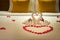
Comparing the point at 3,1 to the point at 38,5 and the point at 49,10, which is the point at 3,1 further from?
the point at 49,10

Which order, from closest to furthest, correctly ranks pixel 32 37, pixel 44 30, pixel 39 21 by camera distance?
pixel 32 37 → pixel 44 30 → pixel 39 21

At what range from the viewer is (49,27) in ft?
5.14

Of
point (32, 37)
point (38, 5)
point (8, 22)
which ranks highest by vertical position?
point (38, 5)

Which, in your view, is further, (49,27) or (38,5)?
(38,5)

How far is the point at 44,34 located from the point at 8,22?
524 mm

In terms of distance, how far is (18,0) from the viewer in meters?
2.25

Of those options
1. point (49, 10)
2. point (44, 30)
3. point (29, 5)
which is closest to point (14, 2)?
point (29, 5)

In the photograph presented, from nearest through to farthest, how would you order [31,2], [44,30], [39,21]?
[44,30]
[39,21]
[31,2]

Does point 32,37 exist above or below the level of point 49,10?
below

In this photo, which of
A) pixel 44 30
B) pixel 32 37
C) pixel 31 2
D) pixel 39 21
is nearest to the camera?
pixel 32 37

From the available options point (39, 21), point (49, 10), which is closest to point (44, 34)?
point (39, 21)

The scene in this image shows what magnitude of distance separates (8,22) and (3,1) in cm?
73

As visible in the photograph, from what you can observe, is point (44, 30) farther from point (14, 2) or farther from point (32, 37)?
point (14, 2)

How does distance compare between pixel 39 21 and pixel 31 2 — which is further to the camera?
pixel 31 2
